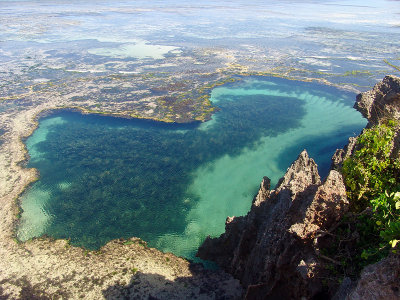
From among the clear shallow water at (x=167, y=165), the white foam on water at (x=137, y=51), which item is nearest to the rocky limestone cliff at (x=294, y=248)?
the clear shallow water at (x=167, y=165)

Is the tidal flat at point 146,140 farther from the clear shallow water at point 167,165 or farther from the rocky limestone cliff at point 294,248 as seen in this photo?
the rocky limestone cliff at point 294,248

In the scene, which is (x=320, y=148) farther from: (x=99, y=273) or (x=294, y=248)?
(x=99, y=273)

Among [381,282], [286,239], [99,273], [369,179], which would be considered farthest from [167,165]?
[381,282]

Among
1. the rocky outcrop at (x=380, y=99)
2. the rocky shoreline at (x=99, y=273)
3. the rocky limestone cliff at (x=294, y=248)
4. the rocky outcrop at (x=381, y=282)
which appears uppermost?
the rocky outcrop at (x=380, y=99)

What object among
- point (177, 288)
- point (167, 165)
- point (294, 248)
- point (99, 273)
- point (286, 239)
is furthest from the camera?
point (167, 165)

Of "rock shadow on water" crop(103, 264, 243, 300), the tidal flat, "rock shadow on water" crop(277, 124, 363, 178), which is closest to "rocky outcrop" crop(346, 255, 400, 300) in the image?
"rock shadow on water" crop(103, 264, 243, 300)

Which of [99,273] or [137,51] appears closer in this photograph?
[99,273]
